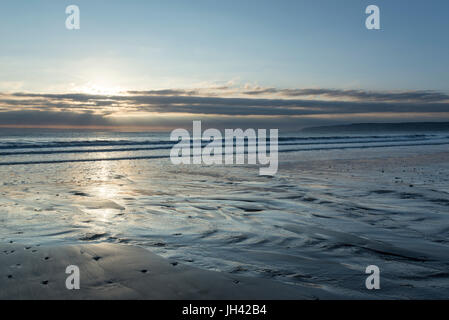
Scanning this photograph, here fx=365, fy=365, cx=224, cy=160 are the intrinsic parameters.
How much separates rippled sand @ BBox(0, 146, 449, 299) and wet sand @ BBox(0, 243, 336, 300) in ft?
0.76

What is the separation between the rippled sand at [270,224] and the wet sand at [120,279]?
23 cm

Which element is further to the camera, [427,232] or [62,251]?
[427,232]

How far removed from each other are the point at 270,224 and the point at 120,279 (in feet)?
9.58

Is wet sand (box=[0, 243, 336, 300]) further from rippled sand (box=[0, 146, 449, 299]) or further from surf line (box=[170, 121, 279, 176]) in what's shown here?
surf line (box=[170, 121, 279, 176])

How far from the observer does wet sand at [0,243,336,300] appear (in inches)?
138

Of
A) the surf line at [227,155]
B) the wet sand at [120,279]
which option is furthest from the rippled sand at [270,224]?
the surf line at [227,155]

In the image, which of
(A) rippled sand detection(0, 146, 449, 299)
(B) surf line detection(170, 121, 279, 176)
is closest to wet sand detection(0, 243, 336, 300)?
(A) rippled sand detection(0, 146, 449, 299)

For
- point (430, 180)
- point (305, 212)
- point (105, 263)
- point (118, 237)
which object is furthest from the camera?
point (430, 180)

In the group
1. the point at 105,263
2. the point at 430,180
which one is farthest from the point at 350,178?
the point at 105,263

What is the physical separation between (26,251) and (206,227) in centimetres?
255

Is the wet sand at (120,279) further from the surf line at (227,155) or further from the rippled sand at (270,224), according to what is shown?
the surf line at (227,155)
